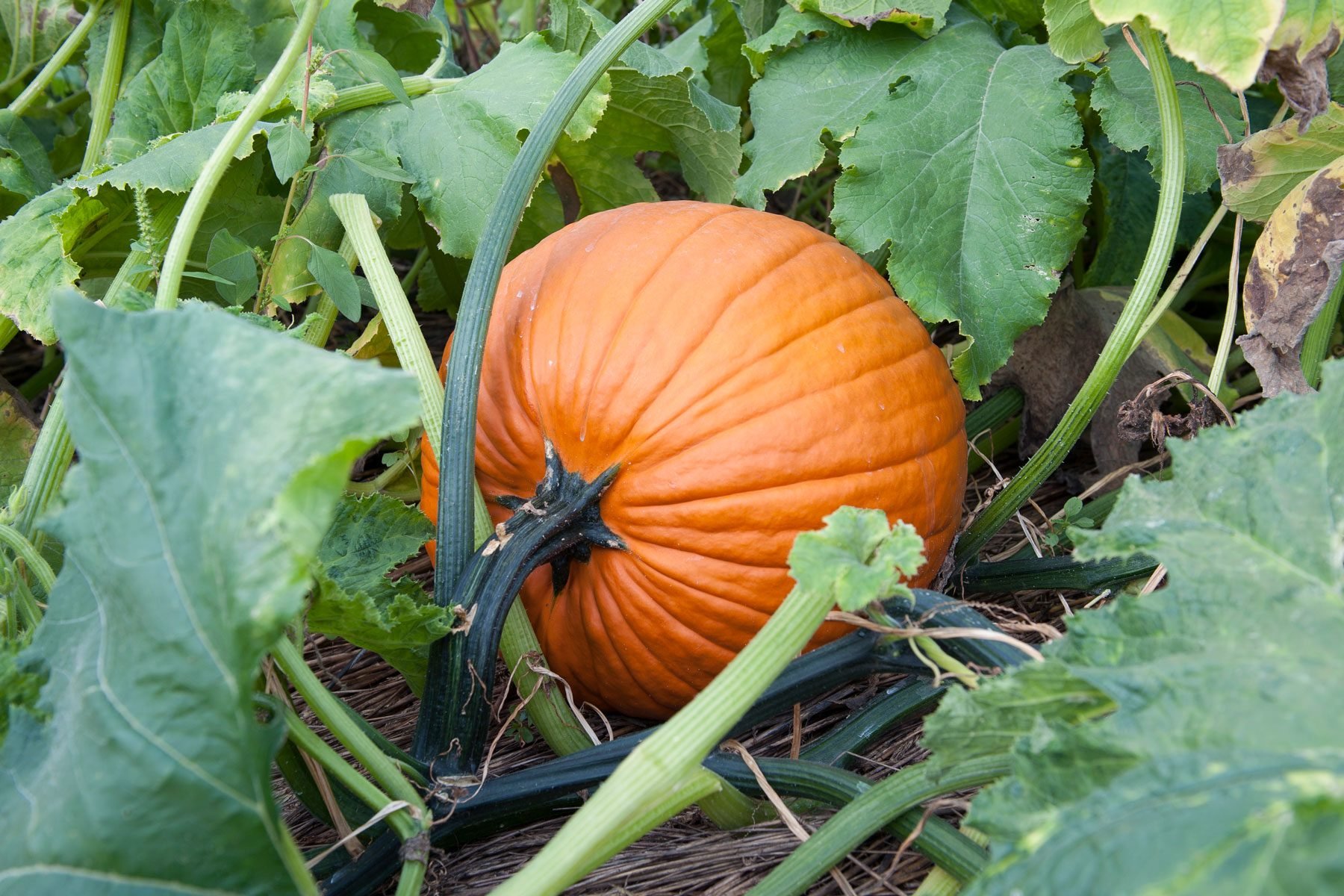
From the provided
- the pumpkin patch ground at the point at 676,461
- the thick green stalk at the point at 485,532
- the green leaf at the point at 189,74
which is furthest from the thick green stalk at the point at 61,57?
the thick green stalk at the point at 485,532

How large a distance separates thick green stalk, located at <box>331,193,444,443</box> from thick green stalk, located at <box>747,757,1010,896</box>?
564 mm

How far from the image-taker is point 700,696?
817 mm

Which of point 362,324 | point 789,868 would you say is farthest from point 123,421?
point 362,324

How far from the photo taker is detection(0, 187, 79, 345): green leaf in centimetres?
134

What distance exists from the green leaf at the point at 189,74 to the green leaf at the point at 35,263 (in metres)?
0.22

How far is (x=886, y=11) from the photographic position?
1.40 meters

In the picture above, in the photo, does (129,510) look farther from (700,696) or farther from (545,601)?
(545,601)

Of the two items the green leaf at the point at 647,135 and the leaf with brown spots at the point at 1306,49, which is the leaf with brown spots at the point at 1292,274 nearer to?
the leaf with brown spots at the point at 1306,49

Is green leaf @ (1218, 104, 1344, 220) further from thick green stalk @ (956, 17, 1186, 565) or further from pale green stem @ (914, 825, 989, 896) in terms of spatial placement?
pale green stem @ (914, 825, 989, 896)

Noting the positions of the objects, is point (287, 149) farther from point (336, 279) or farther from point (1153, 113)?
point (1153, 113)

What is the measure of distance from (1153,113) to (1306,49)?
29 centimetres

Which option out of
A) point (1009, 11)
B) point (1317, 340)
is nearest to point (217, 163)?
point (1009, 11)

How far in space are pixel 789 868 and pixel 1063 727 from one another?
335mm

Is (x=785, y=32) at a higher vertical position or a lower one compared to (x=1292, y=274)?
higher
